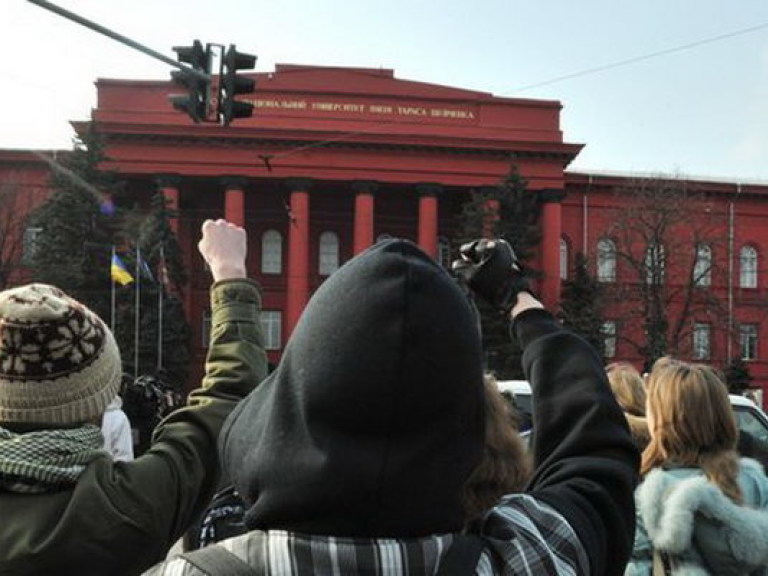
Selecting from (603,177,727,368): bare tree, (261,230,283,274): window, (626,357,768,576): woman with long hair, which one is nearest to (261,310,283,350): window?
(261,230,283,274): window

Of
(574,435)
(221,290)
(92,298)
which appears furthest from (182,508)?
(92,298)

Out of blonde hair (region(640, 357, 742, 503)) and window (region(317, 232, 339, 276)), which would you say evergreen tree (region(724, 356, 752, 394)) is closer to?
window (region(317, 232, 339, 276))

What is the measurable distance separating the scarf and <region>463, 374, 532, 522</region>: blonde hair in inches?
34.8

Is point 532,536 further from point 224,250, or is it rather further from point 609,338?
point 609,338

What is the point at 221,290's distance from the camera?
2352 millimetres

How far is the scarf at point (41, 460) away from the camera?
1.84 metres

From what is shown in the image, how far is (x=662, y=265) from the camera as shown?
148 feet

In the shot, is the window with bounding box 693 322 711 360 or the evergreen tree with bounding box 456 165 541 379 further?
the window with bounding box 693 322 711 360

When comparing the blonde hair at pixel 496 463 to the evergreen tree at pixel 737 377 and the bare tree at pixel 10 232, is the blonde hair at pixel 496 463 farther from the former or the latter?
the bare tree at pixel 10 232

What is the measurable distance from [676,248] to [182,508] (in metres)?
46.5

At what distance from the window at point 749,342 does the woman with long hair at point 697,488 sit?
55.7 metres

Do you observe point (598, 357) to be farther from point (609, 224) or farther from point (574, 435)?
point (609, 224)

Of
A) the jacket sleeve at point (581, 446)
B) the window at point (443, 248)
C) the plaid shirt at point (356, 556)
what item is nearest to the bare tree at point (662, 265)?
the window at point (443, 248)

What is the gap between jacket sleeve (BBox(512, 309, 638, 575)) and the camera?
1559 mm
